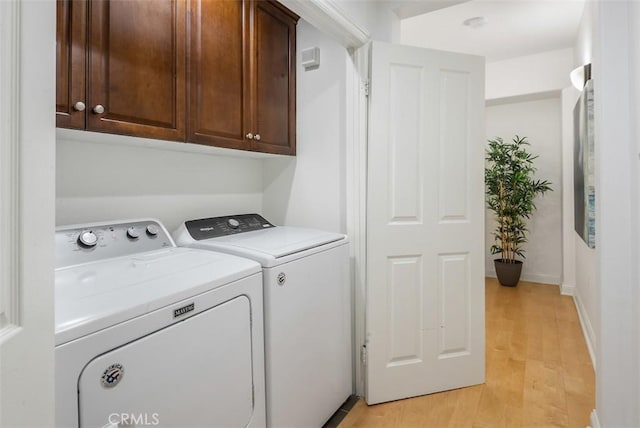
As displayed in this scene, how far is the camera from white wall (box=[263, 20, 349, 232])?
2035 millimetres

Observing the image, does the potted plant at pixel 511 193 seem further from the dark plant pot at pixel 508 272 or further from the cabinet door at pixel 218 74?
the cabinet door at pixel 218 74

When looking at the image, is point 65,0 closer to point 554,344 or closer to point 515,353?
point 515,353

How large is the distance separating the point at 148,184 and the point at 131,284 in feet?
2.81

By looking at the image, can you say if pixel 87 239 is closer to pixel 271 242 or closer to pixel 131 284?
pixel 131 284

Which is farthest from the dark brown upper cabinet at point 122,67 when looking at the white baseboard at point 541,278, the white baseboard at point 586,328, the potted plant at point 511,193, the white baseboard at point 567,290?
the white baseboard at point 541,278

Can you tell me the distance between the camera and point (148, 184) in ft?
5.76

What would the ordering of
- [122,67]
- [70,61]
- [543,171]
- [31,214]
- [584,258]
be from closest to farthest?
1. [31,214]
2. [70,61]
3. [122,67]
4. [584,258]
5. [543,171]

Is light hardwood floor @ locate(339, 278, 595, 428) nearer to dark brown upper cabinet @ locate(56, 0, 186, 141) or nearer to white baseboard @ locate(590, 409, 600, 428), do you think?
white baseboard @ locate(590, 409, 600, 428)

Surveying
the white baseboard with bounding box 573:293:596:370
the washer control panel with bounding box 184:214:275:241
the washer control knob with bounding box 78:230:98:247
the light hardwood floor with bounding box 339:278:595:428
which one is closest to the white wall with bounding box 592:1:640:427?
the light hardwood floor with bounding box 339:278:595:428

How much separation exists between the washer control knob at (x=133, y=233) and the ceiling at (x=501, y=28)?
2.46 meters

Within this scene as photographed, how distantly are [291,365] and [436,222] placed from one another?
1.09m

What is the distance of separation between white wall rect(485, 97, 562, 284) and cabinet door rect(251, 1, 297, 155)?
3308 millimetres

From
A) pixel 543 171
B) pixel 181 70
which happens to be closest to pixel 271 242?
pixel 181 70

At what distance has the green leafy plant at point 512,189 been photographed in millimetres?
4066
